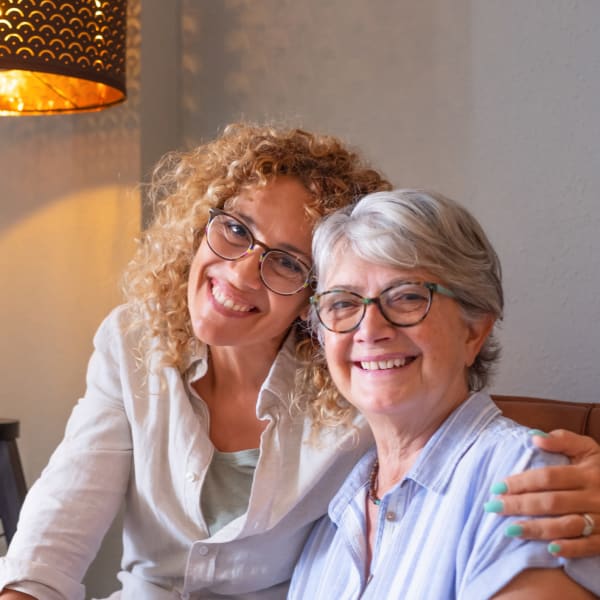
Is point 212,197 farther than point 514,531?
Yes

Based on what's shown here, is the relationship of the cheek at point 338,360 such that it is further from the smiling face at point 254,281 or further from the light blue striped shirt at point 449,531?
the smiling face at point 254,281

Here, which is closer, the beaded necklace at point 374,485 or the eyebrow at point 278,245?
the beaded necklace at point 374,485

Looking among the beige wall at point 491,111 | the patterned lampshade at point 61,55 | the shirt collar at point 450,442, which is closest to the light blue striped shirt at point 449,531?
the shirt collar at point 450,442

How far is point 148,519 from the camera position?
66.9 inches

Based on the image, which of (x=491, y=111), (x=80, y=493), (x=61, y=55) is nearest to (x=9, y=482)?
(x=80, y=493)

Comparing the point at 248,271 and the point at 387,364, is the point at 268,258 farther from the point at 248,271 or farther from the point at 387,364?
the point at 387,364

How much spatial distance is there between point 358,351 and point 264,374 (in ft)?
1.54

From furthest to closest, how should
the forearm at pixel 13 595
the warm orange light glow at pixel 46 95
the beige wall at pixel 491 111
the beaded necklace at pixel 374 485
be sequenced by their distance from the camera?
the warm orange light glow at pixel 46 95, the beige wall at pixel 491 111, the forearm at pixel 13 595, the beaded necklace at pixel 374 485

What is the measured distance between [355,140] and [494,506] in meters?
1.68

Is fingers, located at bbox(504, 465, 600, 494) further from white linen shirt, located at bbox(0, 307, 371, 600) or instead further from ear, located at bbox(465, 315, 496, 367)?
white linen shirt, located at bbox(0, 307, 371, 600)

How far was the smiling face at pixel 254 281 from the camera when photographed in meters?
1.62

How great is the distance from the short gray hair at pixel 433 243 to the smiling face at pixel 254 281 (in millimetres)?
270

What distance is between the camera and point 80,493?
166cm

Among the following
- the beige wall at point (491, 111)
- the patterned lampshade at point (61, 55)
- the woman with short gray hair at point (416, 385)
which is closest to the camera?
the woman with short gray hair at point (416, 385)
